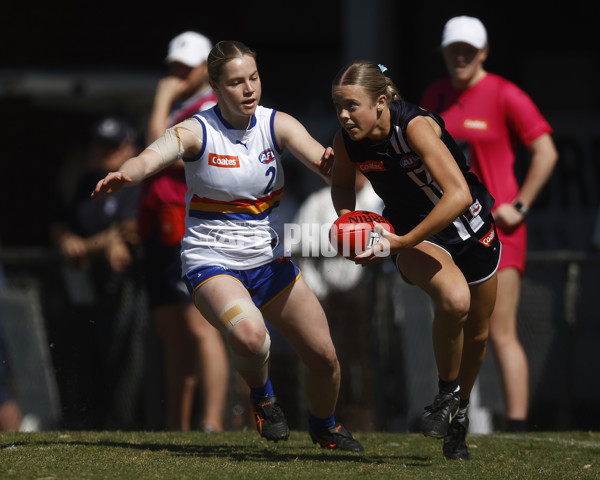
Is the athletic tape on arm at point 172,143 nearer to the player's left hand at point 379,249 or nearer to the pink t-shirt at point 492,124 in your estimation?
the player's left hand at point 379,249

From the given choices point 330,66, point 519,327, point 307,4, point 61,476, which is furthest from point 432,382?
point 307,4

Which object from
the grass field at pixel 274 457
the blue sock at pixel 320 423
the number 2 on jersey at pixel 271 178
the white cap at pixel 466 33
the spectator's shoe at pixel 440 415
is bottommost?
the grass field at pixel 274 457

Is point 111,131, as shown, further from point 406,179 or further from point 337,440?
point 406,179

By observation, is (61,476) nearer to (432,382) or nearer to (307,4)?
(432,382)

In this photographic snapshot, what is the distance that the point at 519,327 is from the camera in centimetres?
891

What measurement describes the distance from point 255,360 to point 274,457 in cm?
59

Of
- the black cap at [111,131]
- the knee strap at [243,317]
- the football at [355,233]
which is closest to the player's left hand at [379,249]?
the football at [355,233]

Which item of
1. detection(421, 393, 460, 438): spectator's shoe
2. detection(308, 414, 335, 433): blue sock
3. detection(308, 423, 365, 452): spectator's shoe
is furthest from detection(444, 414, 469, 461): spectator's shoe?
detection(308, 414, 335, 433): blue sock

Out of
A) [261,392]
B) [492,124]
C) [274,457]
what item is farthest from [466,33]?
[274,457]

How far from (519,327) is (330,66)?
639cm

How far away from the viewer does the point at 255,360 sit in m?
5.79

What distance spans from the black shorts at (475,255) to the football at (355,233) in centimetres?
47

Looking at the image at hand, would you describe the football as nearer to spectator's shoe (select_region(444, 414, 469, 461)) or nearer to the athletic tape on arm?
the athletic tape on arm

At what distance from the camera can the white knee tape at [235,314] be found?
5645 millimetres
